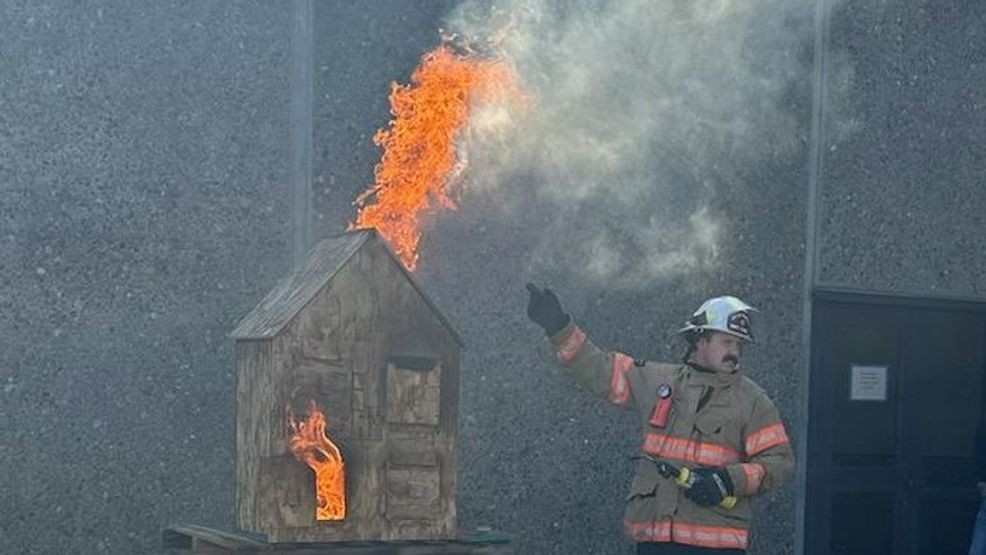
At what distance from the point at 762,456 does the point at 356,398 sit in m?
1.86

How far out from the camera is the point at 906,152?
28.6 feet

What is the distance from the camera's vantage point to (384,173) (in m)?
6.04

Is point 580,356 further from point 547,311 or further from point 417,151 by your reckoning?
point 417,151

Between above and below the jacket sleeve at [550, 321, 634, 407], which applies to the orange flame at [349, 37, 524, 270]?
above

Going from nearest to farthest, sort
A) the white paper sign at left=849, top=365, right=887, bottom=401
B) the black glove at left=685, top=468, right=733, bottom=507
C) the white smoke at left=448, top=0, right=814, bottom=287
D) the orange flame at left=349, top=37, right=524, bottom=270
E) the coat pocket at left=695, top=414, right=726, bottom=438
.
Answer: the orange flame at left=349, top=37, right=524, bottom=270
the black glove at left=685, top=468, right=733, bottom=507
the coat pocket at left=695, top=414, right=726, bottom=438
the white smoke at left=448, top=0, right=814, bottom=287
the white paper sign at left=849, top=365, right=887, bottom=401

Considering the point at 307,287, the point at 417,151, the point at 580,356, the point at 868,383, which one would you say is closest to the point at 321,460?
the point at 307,287

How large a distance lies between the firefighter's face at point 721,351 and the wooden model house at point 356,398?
1400mm

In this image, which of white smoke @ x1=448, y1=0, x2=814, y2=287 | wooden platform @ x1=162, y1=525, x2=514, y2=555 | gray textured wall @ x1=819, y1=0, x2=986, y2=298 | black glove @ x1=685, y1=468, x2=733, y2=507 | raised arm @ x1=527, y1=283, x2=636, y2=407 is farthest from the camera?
gray textured wall @ x1=819, y1=0, x2=986, y2=298

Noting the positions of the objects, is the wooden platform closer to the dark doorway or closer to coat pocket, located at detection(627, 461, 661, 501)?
coat pocket, located at detection(627, 461, 661, 501)

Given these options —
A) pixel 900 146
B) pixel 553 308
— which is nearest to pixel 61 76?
pixel 553 308

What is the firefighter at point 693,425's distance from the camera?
6.30 meters

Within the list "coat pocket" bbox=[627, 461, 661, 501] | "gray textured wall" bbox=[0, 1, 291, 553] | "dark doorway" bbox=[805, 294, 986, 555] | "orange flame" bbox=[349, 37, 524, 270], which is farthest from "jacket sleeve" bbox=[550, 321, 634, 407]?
"dark doorway" bbox=[805, 294, 986, 555]

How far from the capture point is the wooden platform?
5066mm

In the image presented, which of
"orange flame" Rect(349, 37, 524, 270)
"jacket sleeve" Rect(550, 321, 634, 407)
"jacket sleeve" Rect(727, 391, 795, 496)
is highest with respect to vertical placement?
"orange flame" Rect(349, 37, 524, 270)
